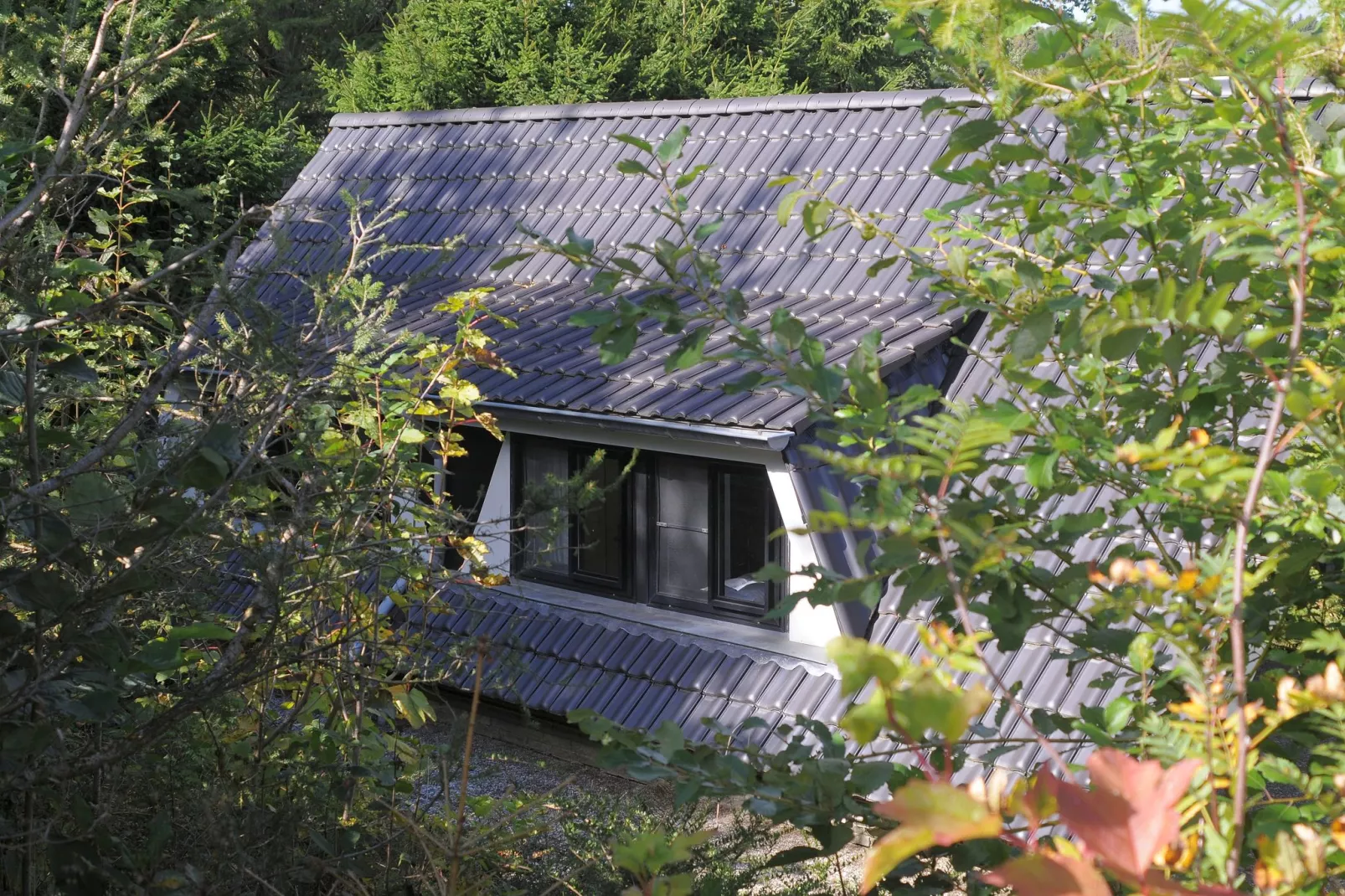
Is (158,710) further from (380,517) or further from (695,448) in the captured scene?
(695,448)

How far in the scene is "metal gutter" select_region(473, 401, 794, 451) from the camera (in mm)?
5691

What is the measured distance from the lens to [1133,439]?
1.81m

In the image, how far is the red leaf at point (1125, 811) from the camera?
2.37 feet

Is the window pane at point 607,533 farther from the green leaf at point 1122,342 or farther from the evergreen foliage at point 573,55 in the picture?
the evergreen foliage at point 573,55

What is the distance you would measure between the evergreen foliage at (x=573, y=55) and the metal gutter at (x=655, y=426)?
15052 millimetres

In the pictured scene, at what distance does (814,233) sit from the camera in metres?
1.79

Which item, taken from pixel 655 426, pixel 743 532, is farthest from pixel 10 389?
pixel 743 532

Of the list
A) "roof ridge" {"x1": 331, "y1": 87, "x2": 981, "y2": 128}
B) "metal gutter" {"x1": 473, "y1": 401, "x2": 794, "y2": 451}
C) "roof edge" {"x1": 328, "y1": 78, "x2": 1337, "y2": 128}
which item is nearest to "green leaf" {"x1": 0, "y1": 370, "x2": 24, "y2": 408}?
"metal gutter" {"x1": 473, "y1": 401, "x2": 794, "y2": 451}

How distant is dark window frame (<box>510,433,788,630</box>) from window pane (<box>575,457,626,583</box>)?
0.10 feet

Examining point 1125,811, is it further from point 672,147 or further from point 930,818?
point 672,147

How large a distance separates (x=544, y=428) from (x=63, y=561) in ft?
16.5

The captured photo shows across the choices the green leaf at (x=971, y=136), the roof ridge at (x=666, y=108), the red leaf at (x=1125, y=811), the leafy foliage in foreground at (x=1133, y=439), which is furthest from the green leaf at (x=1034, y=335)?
the roof ridge at (x=666, y=108)

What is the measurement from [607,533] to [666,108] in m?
3.70

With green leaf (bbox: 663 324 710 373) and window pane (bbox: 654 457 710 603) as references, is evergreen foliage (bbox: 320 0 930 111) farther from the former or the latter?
green leaf (bbox: 663 324 710 373)
